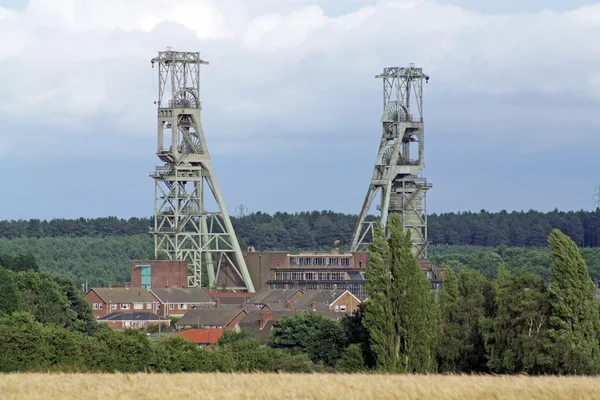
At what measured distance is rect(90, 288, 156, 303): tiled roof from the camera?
13125 centimetres

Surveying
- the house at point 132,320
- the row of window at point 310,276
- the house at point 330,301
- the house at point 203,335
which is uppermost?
the row of window at point 310,276

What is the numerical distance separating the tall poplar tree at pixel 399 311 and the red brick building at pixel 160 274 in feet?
227

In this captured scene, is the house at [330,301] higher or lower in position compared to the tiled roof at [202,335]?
higher

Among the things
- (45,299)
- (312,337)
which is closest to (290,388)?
(312,337)

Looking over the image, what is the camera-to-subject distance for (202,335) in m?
96.4

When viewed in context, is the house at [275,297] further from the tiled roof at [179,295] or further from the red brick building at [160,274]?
the red brick building at [160,274]

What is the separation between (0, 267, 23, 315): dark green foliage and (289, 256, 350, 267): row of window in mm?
48725

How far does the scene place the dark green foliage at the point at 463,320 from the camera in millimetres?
63219

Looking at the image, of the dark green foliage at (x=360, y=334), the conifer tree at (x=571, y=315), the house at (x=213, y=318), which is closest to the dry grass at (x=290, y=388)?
the conifer tree at (x=571, y=315)

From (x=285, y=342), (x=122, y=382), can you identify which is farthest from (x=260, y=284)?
(x=122, y=382)

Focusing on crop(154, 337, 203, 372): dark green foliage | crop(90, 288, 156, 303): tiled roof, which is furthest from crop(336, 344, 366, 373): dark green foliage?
crop(90, 288, 156, 303): tiled roof

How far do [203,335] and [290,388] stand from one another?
58552 millimetres

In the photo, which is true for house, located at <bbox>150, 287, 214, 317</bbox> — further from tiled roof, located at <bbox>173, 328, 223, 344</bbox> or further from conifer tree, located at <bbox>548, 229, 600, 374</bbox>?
conifer tree, located at <bbox>548, 229, 600, 374</bbox>

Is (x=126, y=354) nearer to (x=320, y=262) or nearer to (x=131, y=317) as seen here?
(x=131, y=317)
